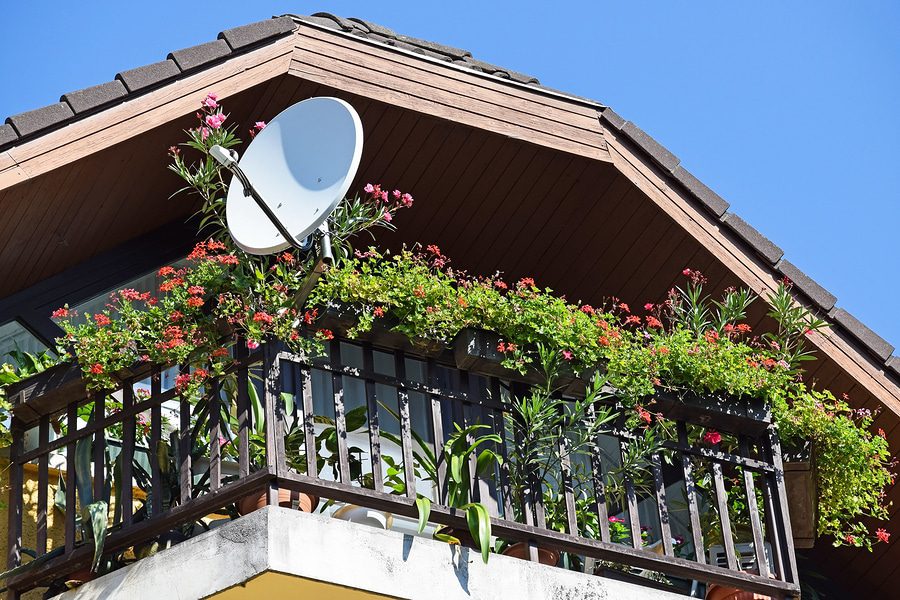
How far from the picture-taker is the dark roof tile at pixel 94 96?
25.1 feet

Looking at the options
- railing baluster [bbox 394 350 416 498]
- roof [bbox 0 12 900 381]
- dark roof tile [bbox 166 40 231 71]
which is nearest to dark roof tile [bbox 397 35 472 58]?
roof [bbox 0 12 900 381]

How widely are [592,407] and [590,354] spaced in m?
0.29

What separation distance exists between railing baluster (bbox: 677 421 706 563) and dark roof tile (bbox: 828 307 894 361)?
5.75 feet

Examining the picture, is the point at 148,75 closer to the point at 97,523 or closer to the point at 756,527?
the point at 97,523

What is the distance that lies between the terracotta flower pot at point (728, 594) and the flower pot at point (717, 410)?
2.87 ft

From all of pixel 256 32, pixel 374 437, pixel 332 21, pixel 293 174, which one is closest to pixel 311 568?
pixel 374 437

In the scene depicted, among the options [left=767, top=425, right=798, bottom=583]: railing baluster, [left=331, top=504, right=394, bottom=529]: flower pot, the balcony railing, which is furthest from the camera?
[left=767, top=425, right=798, bottom=583]: railing baluster

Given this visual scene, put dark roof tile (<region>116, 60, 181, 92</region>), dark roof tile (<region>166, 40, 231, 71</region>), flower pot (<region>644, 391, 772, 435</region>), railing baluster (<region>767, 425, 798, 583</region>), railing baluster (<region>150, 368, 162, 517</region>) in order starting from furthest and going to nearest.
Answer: dark roof tile (<region>166, 40, 231, 71</region>) < dark roof tile (<region>116, 60, 181, 92</region>) < flower pot (<region>644, 391, 772, 435</region>) < railing baluster (<region>767, 425, 798, 583</region>) < railing baluster (<region>150, 368, 162, 517</region>)

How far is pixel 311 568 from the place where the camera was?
620cm

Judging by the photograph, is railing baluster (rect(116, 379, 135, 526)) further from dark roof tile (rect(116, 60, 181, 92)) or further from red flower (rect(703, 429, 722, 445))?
red flower (rect(703, 429, 722, 445))

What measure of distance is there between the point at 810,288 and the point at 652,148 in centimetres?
135

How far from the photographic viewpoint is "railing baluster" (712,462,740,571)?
293 inches

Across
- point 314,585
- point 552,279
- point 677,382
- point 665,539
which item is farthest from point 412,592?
point 552,279

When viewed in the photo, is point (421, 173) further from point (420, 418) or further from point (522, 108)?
point (420, 418)
